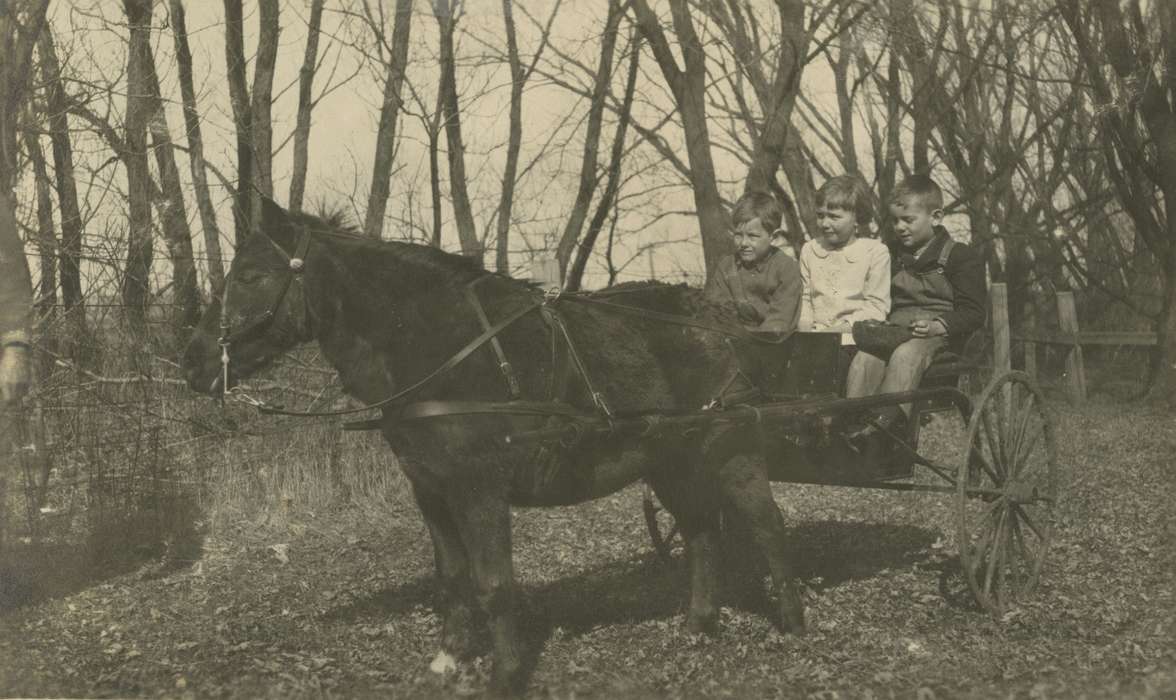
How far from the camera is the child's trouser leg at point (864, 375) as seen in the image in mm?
6758

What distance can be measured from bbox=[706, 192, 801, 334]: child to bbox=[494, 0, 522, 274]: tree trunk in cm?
648

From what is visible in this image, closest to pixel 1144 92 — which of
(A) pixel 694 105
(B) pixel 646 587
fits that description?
(A) pixel 694 105

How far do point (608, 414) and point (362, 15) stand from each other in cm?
758

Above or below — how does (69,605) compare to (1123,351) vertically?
below

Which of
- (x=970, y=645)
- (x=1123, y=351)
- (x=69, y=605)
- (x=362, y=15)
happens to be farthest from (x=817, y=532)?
(x=1123, y=351)

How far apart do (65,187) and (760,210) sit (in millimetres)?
4893

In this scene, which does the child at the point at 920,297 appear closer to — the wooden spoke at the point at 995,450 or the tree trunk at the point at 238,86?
the wooden spoke at the point at 995,450

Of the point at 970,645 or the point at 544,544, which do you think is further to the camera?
the point at 544,544

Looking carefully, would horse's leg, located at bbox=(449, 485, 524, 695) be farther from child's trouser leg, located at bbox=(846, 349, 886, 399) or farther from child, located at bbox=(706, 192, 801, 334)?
child's trouser leg, located at bbox=(846, 349, 886, 399)

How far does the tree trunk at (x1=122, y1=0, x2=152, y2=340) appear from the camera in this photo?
8633 mm

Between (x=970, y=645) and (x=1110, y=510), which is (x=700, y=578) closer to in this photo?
(x=970, y=645)

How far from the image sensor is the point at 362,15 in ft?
38.2

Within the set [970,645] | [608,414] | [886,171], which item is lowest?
[970,645]

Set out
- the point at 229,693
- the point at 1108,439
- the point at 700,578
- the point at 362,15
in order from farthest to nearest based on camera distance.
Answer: the point at 1108,439 < the point at 362,15 < the point at 700,578 < the point at 229,693
